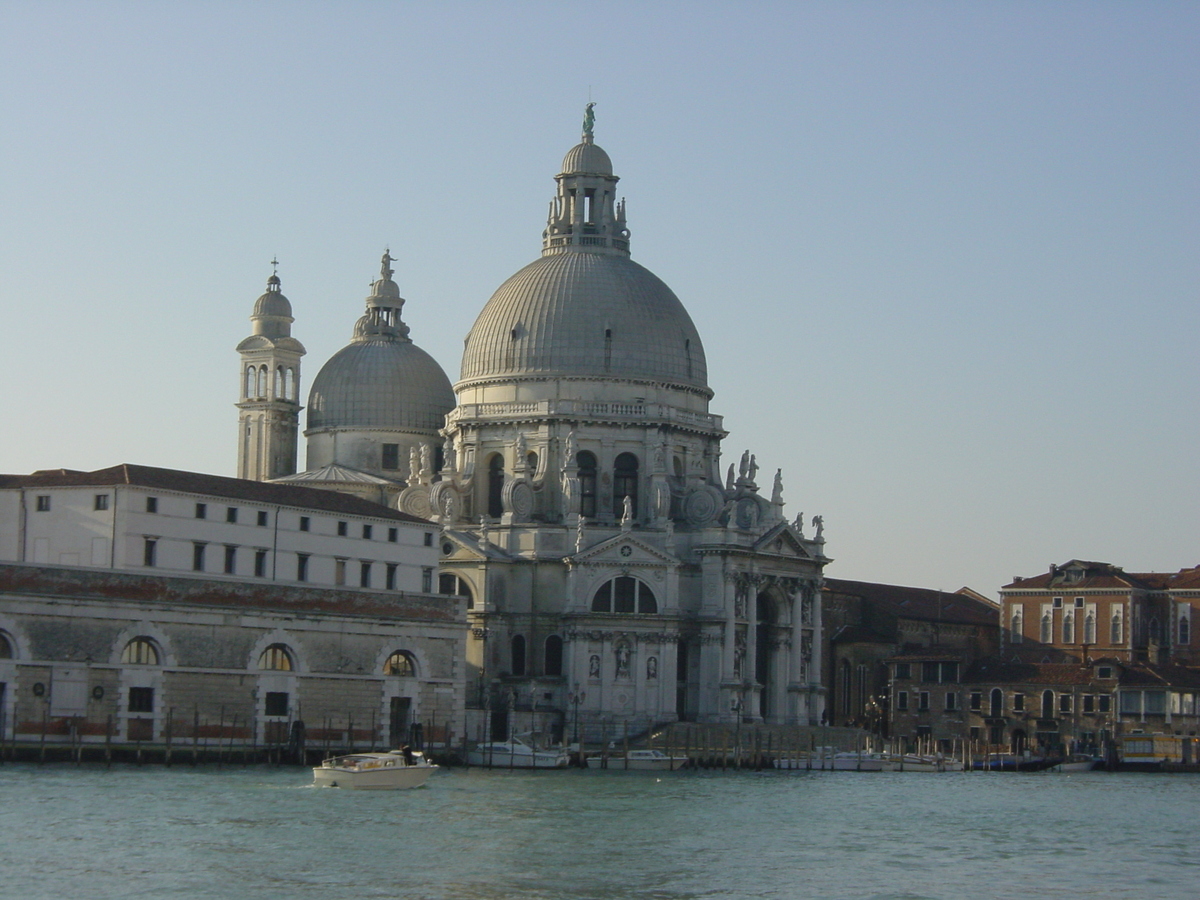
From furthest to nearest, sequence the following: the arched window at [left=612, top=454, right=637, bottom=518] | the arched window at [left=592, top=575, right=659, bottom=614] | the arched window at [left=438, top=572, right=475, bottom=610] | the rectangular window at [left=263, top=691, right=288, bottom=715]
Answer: the arched window at [left=612, top=454, right=637, bottom=518] → the arched window at [left=438, top=572, right=475, bottom=610] → the arched window at [left=592, top=575, right=659, bottom=614] → the rectangular window at [left=263, top=691, right=288, bottom=715]

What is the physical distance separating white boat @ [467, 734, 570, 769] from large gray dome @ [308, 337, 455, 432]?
24763 mm

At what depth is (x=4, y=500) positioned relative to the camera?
65.7m

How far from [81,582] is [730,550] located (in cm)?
2899

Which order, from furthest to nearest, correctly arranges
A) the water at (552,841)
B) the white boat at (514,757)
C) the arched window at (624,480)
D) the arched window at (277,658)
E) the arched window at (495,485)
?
the arched window at (495,485) → the arched window at (624,480) → the white boat at (514,757) → the arched window at (277,658) → the water at (552,841)

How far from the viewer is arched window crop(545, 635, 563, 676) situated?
3246 inches

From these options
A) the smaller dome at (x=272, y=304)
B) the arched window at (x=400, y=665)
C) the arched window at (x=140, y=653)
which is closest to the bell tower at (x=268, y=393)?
the smaller dome at (x=272, y=304)

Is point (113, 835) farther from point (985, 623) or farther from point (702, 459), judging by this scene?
point (985, 623)

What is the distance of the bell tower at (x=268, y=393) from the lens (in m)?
92.1

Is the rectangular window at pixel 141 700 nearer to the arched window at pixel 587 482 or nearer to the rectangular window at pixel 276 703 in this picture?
the rectangular window at pixel 276 703

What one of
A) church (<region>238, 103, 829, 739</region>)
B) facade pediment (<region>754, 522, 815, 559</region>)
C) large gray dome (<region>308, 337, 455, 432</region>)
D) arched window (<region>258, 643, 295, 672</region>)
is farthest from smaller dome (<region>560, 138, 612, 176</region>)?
arched window (<region>258, 643, 295, 672</region>)

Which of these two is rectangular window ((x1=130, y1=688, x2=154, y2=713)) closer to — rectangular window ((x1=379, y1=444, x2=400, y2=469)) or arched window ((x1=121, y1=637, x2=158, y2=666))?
arched window ((x1=121, y1=637, x2=158, y2=666))

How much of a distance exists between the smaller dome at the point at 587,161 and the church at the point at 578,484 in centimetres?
8

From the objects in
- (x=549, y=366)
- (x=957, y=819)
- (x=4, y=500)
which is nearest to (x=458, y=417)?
(x=549, y=366)

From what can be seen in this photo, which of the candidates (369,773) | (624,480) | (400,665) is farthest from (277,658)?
(624,480)
